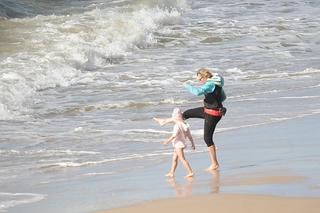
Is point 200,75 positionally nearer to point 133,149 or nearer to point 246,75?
point 133,149

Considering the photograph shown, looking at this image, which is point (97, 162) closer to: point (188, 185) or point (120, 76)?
point (188, 185)

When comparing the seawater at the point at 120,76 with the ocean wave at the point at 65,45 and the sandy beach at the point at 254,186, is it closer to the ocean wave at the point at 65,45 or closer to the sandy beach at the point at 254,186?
the ocean wave at the point at 65,45

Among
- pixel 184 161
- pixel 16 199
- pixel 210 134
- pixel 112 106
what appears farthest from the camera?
pixel 112 106

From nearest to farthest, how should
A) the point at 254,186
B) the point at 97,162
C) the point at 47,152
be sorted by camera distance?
the point at 254,186 → the point at 97,162 → the point at 47,152

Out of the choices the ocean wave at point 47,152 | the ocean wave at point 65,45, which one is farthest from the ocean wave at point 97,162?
the ocean wave at point 65,45

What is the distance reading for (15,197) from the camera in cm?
836

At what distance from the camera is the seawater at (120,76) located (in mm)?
10703

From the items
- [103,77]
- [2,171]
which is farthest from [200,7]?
[2,171]

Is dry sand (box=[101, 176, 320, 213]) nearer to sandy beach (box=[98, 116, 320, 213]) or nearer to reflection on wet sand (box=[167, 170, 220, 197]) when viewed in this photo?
sandy beach (box=[98, 116, 320, 213])

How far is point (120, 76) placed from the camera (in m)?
19.8

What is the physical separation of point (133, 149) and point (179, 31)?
1929 centimetres

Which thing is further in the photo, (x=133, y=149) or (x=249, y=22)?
(x=249, y=22)

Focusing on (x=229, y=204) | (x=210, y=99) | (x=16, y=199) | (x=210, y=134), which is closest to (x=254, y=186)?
(x=229, y=204)

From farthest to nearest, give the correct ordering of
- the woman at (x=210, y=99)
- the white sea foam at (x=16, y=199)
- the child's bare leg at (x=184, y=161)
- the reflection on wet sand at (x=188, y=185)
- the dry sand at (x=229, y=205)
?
1. the woman at (x=210, y=99)
2. the child's bare leg at (x=184, y=161)
3. the white sea foam at (x=16, y=199)
4. the reflection on wet sand at (x=188, y=185)
5. the dry sand at (x=229, y=205)
